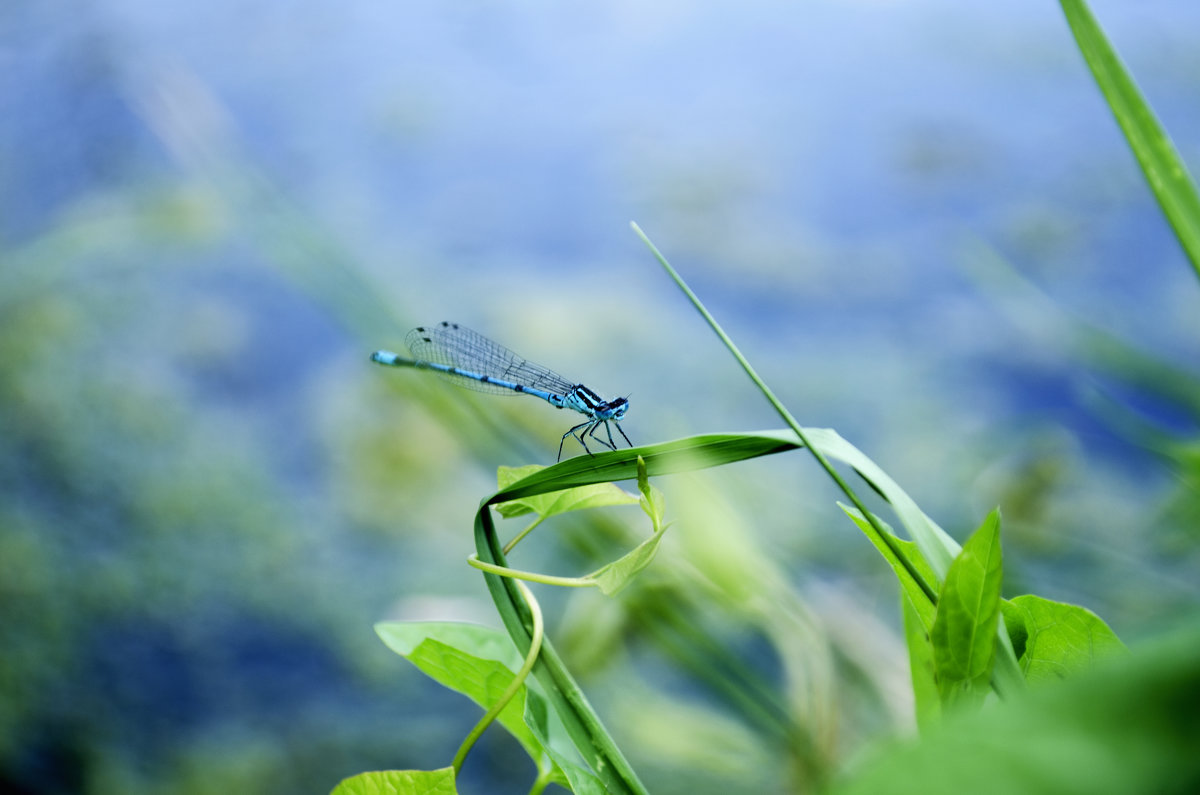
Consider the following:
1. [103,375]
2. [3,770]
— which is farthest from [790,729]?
[103,375]

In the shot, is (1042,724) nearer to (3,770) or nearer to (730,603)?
(730,603)

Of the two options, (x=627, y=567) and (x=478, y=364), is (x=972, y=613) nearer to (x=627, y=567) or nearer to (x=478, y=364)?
(x=627, y=567)

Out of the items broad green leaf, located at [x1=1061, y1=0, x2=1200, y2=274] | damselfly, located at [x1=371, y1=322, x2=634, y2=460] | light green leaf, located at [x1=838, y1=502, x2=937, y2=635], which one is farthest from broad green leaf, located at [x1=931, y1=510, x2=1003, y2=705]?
damselfly, located at [x1=371, y1=322, x2=634, y2=460]

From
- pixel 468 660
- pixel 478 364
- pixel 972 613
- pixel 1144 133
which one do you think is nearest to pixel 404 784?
pixel 468 660

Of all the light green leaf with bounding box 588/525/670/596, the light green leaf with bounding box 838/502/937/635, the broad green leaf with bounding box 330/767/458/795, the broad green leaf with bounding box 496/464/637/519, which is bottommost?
the light green leaf with bounding box 838/502/937/635

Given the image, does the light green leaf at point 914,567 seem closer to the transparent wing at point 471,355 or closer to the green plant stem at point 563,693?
the green plant stem at point 563,693

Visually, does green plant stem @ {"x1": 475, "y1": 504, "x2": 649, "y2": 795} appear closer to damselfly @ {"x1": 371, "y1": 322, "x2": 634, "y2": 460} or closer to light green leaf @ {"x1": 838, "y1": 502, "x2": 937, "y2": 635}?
light green leaf @ {"x1": 838, "y1": 502, "x2": 937, "y2": 635}

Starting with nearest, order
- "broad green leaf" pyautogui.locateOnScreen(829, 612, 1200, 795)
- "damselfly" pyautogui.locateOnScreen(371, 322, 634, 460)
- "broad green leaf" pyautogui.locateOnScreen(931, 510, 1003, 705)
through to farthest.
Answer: "broad green leaf" pyautogui.locateOnScreen(829, 612, 1200, 795)
"broad green leaf" pyautogui.locateOnScreen(931, 510, 1003, 705)
"damselfly" pyautogui.locateOnScreen(371, 322, 634, 460)
